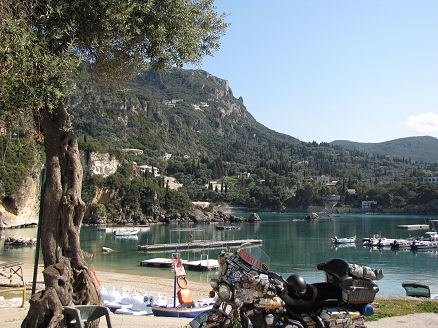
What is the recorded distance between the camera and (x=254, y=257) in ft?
16.8

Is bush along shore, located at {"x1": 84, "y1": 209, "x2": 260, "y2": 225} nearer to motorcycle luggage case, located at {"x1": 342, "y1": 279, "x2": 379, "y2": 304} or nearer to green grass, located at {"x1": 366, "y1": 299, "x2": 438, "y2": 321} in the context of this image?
green grass, located at {"x1": 366, "y1": 299, "x2": 438, "y2": 321}

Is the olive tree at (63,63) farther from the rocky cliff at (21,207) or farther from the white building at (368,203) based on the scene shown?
the white building at (368,203)

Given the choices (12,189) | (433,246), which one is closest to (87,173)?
(12,189)

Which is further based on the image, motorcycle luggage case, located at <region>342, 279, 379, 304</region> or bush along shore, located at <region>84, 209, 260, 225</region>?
bush along shore, located at <region>84, 209, 260, 225</region>

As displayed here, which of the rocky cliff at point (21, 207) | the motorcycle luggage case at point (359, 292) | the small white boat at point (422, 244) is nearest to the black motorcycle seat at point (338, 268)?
the motorcycle luggage case at point (359, 292)

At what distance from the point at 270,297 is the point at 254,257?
1.70 ft

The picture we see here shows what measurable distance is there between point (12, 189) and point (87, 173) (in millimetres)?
31904

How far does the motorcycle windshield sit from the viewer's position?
4.96 metres

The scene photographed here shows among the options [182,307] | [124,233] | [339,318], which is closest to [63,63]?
[339,318]

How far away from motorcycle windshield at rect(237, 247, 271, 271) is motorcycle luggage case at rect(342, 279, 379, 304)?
3.71 feet

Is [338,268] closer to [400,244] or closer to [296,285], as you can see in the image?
[296,285]

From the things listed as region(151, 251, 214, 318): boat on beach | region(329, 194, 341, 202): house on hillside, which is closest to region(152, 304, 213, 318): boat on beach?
region(151, 251, 214, 318): boat on beach

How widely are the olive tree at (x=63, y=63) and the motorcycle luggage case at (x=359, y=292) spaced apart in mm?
3546

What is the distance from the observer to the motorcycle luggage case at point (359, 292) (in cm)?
529
